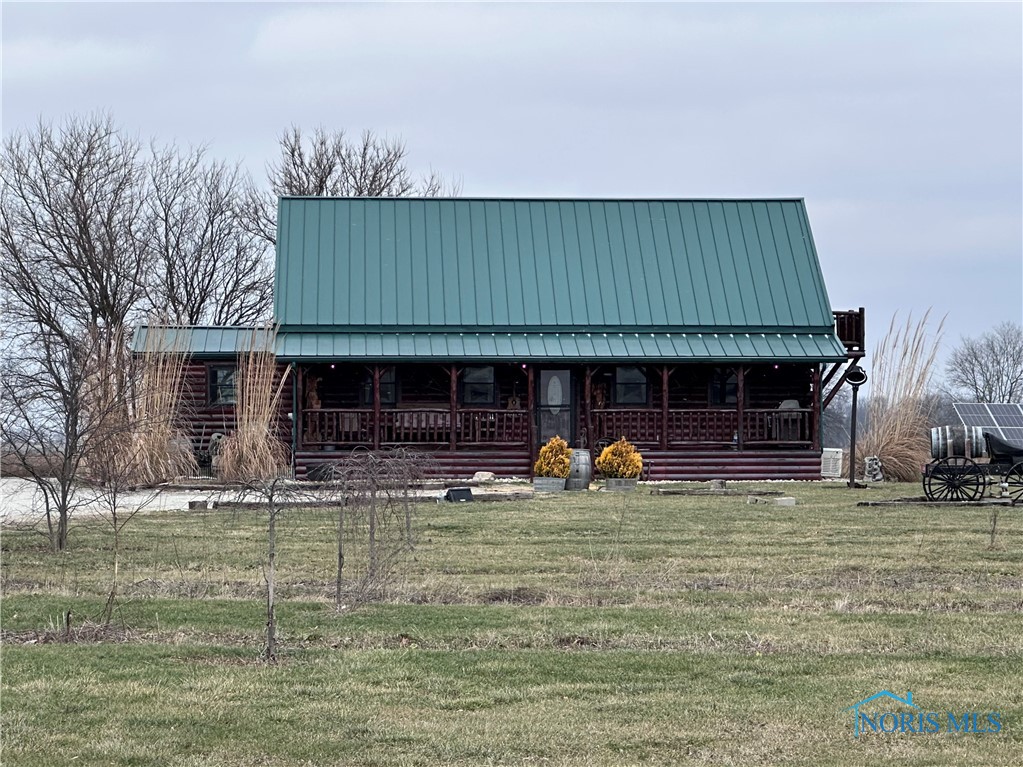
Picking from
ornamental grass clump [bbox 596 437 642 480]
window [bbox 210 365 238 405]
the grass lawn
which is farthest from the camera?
window [bbox 210 365 238 405]

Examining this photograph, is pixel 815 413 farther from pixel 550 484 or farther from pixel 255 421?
pixel 255 421

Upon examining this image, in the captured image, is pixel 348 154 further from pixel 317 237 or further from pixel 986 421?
pixel 986 421

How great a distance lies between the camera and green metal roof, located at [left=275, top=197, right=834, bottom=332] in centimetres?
3164

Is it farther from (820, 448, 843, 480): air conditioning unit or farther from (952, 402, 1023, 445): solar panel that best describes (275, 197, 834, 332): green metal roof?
(952, 402, 1023, 445): solar panel

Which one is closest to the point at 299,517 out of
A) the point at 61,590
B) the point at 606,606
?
the point at 61,590

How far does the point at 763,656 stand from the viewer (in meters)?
9.46

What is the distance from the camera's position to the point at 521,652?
9641 mm

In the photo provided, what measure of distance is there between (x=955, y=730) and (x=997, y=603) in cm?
436

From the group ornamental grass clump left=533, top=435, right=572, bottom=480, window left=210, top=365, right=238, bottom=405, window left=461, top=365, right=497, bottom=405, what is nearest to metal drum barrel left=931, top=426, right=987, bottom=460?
ornamental grass clump left=533, top=435, right=572, bottom=480

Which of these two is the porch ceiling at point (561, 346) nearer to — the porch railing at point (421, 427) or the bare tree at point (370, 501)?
the porch railing at point (421, 427)

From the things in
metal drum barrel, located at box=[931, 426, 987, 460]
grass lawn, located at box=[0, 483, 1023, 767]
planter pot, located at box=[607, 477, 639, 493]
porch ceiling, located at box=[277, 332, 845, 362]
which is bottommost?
grass lawn, located at box=[0, 483, 1023, 767]

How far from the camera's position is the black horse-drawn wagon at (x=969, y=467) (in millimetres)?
22594

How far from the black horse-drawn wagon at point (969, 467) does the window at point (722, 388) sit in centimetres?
920

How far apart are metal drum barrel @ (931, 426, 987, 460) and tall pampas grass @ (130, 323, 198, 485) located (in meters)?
13.1
